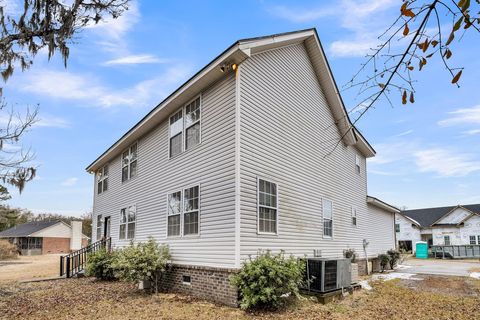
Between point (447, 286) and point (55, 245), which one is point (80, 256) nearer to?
point (447, 286)

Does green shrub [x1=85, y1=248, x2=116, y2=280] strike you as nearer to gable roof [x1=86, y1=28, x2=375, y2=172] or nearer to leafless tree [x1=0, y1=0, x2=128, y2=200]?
gable roof [x1=86, y1=28, x2=375, y2=172]

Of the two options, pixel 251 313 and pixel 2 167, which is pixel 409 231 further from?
pixel 2 167

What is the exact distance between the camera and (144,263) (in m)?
10.5

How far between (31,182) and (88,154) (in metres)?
11.0

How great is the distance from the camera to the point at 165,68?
1357cm

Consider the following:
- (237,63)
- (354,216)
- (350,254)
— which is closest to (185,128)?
(237,63)

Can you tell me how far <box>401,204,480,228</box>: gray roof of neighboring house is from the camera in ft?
139

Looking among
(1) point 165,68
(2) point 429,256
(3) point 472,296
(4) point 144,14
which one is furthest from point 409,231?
(4) point 144,14

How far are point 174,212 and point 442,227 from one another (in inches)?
1507

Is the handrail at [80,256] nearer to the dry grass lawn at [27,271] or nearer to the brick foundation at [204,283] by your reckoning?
the dry grass lawn at [27,271]

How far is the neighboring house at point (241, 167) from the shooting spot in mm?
9273

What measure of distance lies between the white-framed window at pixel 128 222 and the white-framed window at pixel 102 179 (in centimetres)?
371

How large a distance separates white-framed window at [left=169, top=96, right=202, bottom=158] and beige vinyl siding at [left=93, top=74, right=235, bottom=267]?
0.26 metres

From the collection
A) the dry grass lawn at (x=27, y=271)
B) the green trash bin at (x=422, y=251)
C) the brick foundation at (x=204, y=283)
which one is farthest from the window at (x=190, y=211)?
the green trash bin at (x=422, y=251)
